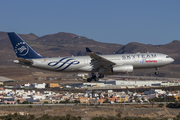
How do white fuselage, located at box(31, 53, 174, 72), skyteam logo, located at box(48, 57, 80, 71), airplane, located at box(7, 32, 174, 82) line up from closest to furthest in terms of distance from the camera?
airplane, located at box(7, 32, 174, 82) → white fuselage, located at box(31, 53, 174, 72) → skyteam logo, located at box(48, 57, 80, 71)

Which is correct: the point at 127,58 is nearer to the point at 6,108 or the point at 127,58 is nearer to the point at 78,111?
the point at 78,111

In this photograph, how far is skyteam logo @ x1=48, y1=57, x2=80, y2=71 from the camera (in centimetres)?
5603

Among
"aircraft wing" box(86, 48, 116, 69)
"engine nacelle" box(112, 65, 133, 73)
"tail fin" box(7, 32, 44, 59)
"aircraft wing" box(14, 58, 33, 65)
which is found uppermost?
A: "tail fin" box(7, 32, 44, 59)

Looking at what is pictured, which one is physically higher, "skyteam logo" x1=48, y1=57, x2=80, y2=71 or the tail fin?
the tail fin

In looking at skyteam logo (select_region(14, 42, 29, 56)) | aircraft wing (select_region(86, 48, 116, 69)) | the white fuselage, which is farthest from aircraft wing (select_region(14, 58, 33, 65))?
aircraft wing (select_region(86, 48, 116, 69))

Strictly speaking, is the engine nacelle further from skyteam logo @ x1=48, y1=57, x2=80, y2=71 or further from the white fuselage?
skyteam logo @ x1=48, y1=57, x2=80, y2=71

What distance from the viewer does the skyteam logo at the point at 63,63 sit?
56.0 m

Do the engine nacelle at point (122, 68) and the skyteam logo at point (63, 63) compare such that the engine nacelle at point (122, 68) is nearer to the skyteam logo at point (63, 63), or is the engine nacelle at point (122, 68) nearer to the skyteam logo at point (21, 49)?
the skyteam logo at point (63, 63)

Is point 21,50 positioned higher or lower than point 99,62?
higher

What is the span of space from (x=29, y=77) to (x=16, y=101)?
8442 centimetres

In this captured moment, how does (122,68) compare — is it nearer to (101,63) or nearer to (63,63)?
(101,63)

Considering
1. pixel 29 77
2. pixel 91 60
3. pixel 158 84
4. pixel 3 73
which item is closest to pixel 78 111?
pixel 91 60

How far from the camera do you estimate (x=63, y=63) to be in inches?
2215

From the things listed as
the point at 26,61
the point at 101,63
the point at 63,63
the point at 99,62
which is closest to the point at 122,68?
the point at 101,63
